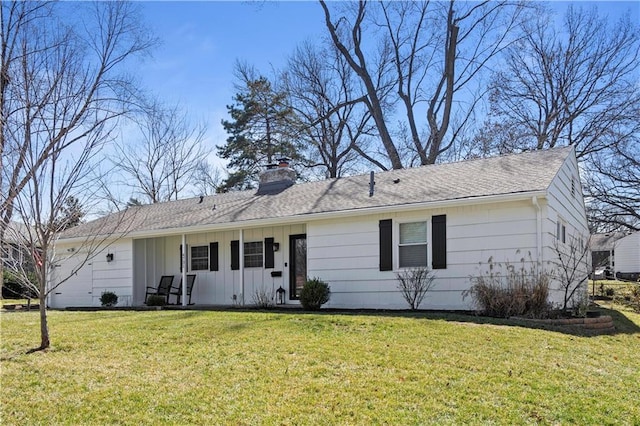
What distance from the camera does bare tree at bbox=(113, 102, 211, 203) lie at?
85.8ft

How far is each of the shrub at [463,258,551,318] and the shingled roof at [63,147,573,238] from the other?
1510 mm

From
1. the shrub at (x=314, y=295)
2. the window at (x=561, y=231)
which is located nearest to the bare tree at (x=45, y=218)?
the shrub at (x=314, y=295)

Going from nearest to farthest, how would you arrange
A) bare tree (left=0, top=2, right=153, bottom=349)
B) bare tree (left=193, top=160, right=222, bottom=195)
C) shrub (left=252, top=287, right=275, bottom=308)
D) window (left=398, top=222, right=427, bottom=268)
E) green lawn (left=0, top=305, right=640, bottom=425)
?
green lawn (left=0, top=305, right=640, bottom=425) → bare tree (left=0, top=2, right=153, bottom=349) → window (left=398, top=222, right=427, bottom=268) → shrub (left=252, top=287, right=275, bottom=308) → bare tree (left=193, top=160, right=222, bottom=195)

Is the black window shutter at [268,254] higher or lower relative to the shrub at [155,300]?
higher

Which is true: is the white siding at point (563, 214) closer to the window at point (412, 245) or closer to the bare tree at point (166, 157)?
the window at point (412, 245)

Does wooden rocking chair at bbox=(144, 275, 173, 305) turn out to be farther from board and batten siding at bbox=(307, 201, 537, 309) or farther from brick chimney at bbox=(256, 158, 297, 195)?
board and batten siding at bbox=(307, 201, 537, 309)

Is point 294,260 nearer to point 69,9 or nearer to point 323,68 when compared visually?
point 69,9

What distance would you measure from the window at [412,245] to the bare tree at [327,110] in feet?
48.3

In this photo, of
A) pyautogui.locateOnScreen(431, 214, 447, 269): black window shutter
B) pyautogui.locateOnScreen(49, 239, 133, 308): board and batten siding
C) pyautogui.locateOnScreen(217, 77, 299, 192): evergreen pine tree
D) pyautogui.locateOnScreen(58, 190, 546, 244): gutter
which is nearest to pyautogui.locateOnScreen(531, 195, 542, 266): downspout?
pyautogui.locateOnScreen(58, 190, 546, 244): gutter

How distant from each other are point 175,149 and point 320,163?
7.58 m

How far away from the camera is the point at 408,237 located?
11.1 m

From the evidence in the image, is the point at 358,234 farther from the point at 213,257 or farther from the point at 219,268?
the point at 213,257

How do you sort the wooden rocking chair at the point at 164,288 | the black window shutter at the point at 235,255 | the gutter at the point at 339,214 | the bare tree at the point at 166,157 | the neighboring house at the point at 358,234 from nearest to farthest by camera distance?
the gutter at the point at 339,214 → the neighboring house at the point at 358,234 → the black window shutter at the point at 235,255 → the wooden rocking chair at the point at 164,288 → the bare tree at the point at 166,157

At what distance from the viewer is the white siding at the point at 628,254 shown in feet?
119
